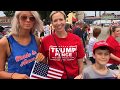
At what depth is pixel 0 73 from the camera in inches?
70.3

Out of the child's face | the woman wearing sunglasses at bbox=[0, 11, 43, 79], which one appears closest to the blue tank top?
the woman wearing sunglasses at bbox=[0, 11, 43, 79]

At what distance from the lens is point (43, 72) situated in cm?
184

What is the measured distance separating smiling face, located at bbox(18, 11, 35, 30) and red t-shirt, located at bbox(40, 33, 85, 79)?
154mm

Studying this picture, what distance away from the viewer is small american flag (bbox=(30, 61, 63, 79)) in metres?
1.80

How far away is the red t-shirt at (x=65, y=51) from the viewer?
1851 millimetres

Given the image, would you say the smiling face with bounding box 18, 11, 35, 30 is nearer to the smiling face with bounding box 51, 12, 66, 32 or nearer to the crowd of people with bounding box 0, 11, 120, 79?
the crowd of people with bounding box 0, 11, 120, 79

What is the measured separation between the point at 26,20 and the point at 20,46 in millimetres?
165

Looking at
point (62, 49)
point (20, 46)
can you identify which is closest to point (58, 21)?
point (62, 49)

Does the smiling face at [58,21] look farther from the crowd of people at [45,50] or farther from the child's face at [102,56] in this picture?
the child's face at [102,56]

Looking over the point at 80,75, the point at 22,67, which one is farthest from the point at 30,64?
the point at 80,75

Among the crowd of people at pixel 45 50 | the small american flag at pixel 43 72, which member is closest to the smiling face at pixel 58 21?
the crowd of people at pixel 45 50
